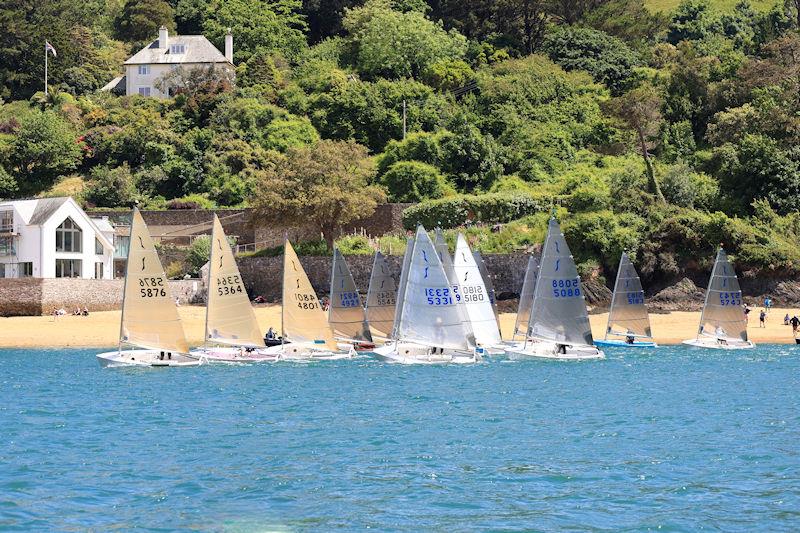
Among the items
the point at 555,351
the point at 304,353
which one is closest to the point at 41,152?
the point at 304,353

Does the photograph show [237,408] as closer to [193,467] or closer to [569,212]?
[193,467]

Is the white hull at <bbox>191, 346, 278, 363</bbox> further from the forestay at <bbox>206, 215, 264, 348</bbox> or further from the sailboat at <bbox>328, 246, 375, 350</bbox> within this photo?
the sailboat at <bbox>328, 246, 375, 350</bbox>

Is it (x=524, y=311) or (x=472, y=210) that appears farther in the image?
(x=472, y=210)

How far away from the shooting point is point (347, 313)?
51.7m

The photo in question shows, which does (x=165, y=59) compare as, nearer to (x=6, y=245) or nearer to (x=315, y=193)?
(x=6, y=245)

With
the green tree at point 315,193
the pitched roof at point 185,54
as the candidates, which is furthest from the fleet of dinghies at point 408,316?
the pitched roof at point 185,54

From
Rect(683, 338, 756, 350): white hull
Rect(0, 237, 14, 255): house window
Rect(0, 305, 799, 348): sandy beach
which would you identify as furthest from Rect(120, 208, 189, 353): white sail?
Rect(0, 237, 14, 255): house window

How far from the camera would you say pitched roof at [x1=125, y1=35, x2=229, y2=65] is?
314 ft

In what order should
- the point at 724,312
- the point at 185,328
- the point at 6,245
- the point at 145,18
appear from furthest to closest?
1. the point at 145,18
2. the point at 6,245
3. the point at 185,328
4. the point at 724,312

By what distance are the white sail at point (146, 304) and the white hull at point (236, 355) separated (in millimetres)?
2271

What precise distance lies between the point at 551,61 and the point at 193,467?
71120mm

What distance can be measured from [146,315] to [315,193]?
22.6 metres

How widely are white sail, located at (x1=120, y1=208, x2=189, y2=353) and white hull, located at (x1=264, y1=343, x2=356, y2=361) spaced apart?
4720 millimetres

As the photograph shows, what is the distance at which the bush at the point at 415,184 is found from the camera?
75.4 meters
